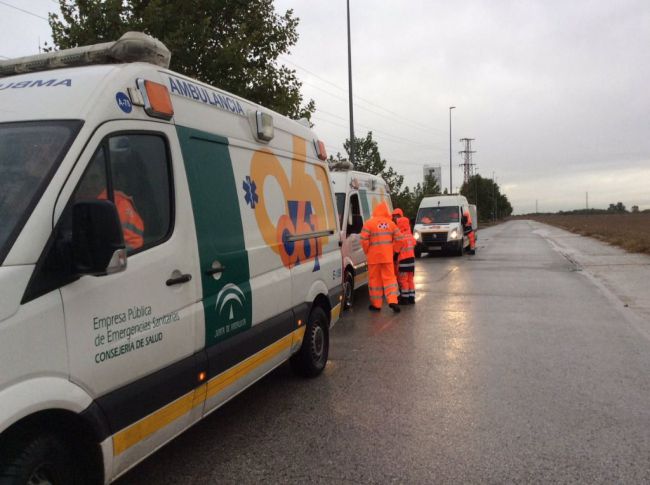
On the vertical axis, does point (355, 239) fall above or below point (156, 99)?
below

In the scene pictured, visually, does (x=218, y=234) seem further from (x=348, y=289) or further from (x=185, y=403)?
(x=348, y=289)

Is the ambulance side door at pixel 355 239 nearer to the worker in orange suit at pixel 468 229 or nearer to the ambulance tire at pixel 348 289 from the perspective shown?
the ambulance tire at pixel 348 289

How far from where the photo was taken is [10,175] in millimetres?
2344

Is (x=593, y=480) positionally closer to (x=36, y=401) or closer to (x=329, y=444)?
(x=329, y=444)

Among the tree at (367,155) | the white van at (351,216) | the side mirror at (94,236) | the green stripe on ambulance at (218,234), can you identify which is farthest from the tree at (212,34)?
the tree at (367,155)

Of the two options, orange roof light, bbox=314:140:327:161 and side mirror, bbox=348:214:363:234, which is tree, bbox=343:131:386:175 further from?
orange roof light, bbox=314:140:327:161

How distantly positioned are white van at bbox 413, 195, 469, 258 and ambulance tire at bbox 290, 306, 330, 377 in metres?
15.4

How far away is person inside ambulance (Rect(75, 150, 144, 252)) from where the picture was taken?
8.07 ft

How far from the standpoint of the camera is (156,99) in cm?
299

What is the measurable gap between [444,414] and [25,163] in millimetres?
3414

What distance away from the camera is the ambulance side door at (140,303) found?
2.42 meters

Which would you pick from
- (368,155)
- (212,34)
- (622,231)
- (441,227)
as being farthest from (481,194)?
(212,34)

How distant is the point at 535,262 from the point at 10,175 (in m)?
17.2

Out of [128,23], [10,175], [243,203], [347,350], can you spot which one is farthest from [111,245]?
[128,23]
